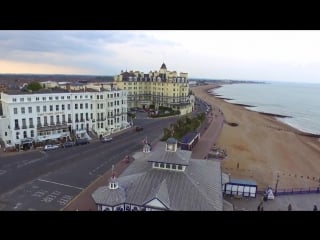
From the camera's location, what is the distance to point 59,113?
33031mm

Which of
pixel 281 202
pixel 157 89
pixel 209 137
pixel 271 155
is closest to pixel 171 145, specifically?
pixel 281 202

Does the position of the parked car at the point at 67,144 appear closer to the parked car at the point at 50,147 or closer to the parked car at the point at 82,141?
the parked car at the point at 82,141

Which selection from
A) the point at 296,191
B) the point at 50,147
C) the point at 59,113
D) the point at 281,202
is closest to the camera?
the point at 281,202

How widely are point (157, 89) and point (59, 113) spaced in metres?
31.9

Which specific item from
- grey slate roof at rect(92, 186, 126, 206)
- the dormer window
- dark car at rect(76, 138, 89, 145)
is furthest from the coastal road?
the dormer window

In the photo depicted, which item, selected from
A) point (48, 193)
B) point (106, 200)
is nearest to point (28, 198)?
point (48, 193)

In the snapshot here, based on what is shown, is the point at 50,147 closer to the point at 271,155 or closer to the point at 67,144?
the point at 67,144

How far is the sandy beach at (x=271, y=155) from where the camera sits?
24.8m

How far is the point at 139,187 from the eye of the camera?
16328mm

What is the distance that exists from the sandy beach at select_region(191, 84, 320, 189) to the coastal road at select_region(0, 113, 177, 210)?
11240mm

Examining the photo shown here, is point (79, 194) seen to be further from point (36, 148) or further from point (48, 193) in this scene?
point (36, 148)

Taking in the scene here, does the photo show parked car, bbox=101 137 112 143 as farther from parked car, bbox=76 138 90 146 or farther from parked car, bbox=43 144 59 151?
parked car, bbox=43 144 59 151

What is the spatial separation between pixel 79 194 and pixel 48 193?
7.20 feet

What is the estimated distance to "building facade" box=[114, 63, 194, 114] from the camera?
59281 mm
